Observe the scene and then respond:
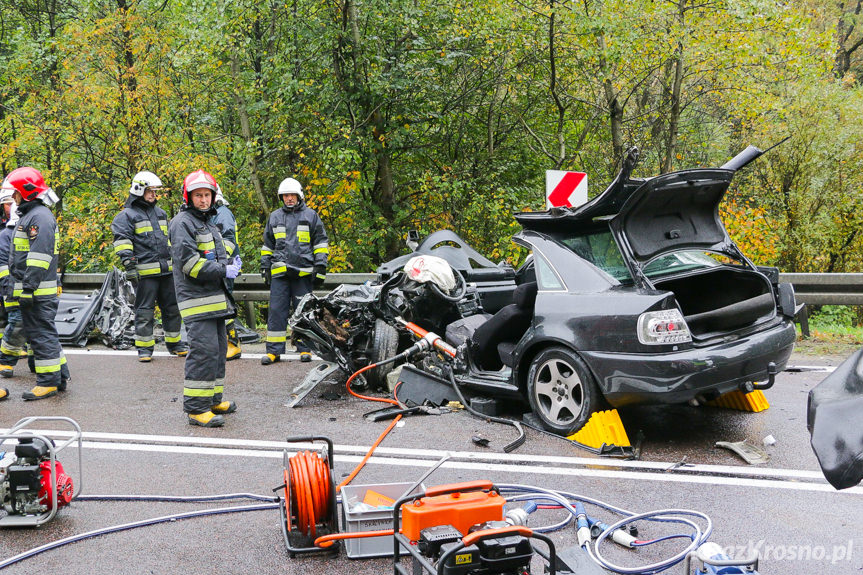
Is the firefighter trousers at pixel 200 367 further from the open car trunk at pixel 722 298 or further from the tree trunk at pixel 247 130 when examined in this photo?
the tree trunk at pixel 247 130

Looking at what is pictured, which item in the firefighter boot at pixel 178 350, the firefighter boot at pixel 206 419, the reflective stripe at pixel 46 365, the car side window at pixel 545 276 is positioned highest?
the car side window at pixel 545 276

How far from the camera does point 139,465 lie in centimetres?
502

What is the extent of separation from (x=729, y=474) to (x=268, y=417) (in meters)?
3.75

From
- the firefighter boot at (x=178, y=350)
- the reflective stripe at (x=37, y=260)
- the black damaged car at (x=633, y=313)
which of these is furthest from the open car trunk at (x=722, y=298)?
the firefighter boot at (x=178, y=350)

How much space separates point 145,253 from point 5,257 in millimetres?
1468

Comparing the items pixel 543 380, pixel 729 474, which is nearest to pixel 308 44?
pixel 543 380

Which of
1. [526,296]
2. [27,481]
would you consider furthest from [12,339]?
Result: [526,296]

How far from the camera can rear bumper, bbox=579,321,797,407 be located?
15.2 feet

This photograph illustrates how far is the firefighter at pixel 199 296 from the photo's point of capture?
6.00 m

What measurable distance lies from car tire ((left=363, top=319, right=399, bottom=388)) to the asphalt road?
12.8 inches

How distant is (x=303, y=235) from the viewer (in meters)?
8.69

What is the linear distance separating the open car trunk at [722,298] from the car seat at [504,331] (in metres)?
1.01

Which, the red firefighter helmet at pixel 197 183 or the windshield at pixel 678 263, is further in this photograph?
the red firefighter helmet at pixel 197 183

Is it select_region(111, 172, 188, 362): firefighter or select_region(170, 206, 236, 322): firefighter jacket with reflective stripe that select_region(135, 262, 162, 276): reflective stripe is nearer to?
select_region(111, 172, 188, 362): firefighter
